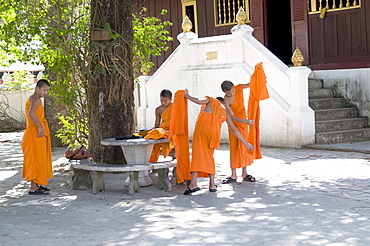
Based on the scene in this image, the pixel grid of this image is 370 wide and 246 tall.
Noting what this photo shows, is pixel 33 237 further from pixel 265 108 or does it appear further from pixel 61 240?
pixel 265 108

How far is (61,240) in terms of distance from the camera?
563 centimetres

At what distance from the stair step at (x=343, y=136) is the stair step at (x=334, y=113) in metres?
0.58

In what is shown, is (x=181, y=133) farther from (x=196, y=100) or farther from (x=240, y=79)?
(x=240, y=79)

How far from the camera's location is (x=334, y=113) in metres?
12.9

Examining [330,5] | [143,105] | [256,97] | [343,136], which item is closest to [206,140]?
[256,97]

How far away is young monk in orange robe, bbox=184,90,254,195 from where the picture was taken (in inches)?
308

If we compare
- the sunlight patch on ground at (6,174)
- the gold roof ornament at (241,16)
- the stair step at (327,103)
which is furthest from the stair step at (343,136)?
the sunlight patch on ground at (6,174)

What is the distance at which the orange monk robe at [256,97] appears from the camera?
8.77 metres

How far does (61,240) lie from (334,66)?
9576mm

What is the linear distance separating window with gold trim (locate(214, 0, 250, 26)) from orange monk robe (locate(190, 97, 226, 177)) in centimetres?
850

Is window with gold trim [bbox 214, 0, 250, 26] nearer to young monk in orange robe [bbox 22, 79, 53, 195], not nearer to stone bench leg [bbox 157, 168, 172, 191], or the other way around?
stone bench leg [bbox 157, 168, 172, 191]

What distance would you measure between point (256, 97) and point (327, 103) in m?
4.86

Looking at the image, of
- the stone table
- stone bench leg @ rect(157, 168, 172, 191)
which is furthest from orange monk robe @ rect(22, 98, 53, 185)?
stone bench leg @ rect(157, 168, 172, 191)

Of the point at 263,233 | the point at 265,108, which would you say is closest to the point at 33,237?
the point at 263,233
